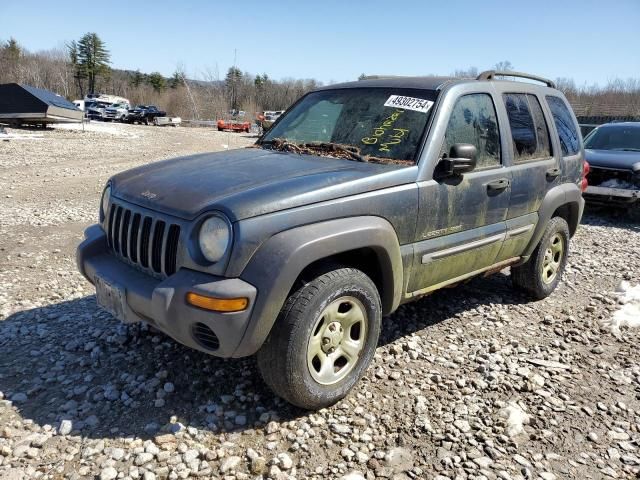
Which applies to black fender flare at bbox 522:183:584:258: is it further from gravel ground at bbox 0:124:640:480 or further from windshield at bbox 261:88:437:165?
windshield at bbox 261:88:437:165

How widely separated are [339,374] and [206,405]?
82 centimetres

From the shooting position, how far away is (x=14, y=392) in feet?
9.90

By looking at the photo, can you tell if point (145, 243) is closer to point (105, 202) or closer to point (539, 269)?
point (105, 202)

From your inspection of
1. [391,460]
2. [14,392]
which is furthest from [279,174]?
[14,392]

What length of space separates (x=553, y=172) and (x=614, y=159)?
5.70 metres

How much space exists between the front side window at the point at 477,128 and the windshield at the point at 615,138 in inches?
289

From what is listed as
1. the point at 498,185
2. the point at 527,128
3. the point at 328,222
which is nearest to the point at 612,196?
the point at 527,128

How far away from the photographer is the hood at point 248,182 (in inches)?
101

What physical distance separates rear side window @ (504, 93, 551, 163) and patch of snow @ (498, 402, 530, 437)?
6.41ft

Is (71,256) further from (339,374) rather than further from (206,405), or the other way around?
(339,374)

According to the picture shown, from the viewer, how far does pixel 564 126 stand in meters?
4.75

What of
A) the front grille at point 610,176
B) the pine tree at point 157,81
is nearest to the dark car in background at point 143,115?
the front grille at point 610,176

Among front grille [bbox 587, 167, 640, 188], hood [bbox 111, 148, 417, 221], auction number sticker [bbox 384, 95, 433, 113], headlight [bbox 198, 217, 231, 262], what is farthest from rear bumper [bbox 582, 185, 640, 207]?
headlight [bbox 198, 217, 231, 262]

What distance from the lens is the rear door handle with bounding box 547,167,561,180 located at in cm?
431
